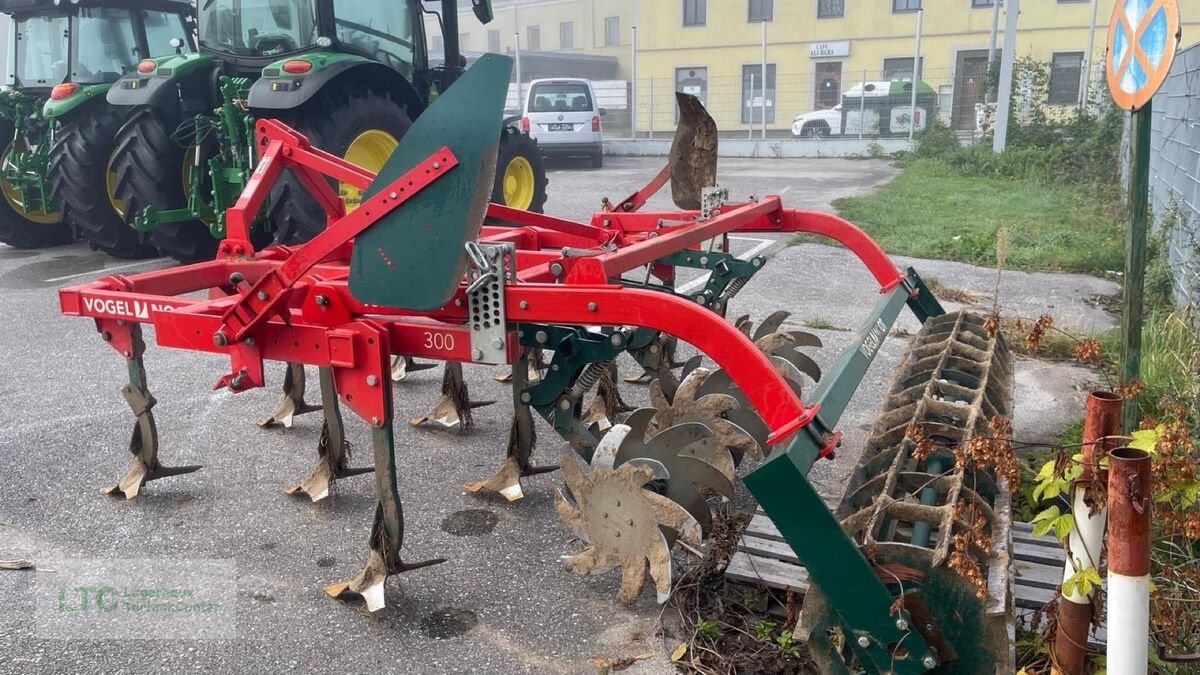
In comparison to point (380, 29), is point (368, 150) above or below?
below

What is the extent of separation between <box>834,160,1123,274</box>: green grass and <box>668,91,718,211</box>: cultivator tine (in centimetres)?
425

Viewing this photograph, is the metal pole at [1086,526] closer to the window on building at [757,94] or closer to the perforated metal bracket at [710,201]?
the perforated metal bracket at [710,201]

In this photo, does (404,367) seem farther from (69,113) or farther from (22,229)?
(22,229)

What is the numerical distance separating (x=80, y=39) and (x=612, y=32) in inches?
1107

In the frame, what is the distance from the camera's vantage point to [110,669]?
2.46 m

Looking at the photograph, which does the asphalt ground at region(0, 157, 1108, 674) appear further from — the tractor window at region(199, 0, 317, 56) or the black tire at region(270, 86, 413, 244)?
the tractor window at region(199, 0, 317, 56)

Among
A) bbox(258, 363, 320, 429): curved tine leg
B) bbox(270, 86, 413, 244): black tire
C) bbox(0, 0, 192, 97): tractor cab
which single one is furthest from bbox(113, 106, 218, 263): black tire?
bbox(258, 363, 320, 429): curved tine leg

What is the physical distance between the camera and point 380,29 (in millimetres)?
7043

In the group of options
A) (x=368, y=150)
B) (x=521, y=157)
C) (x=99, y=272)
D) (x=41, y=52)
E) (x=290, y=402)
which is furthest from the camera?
(x=41, y=52)

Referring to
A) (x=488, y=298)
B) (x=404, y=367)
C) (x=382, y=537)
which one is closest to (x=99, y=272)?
(x=404, y=367)

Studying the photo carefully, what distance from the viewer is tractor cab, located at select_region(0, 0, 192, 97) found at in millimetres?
8367

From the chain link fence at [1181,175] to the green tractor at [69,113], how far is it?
7477mm

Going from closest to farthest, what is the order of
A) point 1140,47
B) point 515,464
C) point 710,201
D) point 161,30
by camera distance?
point 1140,47
point 515,464
point 710,201
point 161,30

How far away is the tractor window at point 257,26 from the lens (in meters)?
6.65
